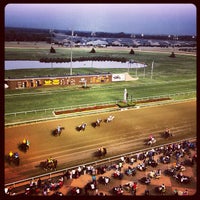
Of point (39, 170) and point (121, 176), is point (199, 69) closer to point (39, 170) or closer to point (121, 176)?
point (121, 176)

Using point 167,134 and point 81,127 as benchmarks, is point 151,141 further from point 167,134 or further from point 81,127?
point 81,127

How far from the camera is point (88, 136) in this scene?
26562mm

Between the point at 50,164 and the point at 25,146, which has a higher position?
the point at 25,146

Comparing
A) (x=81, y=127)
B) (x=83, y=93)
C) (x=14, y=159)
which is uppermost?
(x=83, y=93)

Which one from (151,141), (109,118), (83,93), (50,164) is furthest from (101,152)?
(83,93)

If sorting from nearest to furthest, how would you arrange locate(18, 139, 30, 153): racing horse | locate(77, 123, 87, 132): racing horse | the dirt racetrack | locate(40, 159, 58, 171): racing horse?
locate(40, 159, 58, 171): racing horse, the dirt racetrack, locate(18, 139, 30, 153): racing horse, locate(77, 123, 87, 132): racing horse

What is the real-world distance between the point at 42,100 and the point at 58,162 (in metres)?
17.1

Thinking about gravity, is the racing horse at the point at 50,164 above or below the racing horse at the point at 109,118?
below

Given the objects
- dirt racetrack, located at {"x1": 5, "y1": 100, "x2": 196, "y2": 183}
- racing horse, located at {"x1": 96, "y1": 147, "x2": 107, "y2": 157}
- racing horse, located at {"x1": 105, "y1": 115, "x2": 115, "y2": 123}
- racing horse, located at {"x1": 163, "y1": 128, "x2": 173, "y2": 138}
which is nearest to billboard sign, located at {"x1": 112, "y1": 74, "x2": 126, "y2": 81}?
dirt racetrack, located at {"x1": 5, "y1": 100, "x2": 196, "y2": 183}

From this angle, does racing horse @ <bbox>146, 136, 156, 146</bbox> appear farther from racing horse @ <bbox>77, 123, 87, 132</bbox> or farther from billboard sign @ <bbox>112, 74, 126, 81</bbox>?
billboard sign @ <bbox>112, 74, 126, 81</bbox>

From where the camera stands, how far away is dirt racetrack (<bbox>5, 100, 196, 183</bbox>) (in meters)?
22.2

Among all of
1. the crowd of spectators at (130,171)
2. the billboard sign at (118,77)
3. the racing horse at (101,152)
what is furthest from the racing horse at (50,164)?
the billboard sign at (118,77)

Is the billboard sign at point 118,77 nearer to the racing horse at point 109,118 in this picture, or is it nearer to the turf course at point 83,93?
the turf course at point 83,93

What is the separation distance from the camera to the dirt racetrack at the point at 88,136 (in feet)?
72.8
